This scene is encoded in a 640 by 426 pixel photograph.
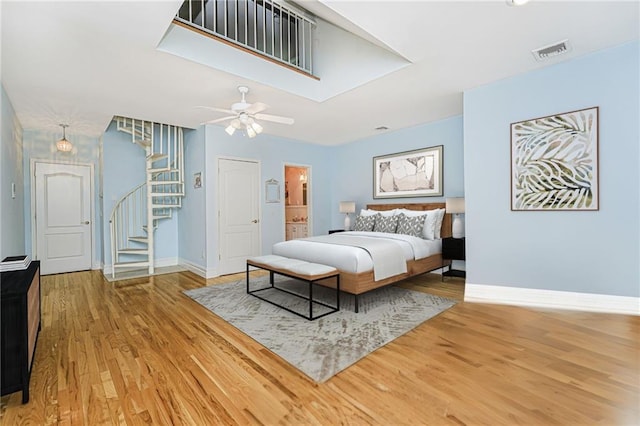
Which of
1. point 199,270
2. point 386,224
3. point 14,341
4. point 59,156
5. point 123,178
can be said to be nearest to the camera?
point 14,341

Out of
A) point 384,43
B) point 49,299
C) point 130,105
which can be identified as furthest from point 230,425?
point 130,105

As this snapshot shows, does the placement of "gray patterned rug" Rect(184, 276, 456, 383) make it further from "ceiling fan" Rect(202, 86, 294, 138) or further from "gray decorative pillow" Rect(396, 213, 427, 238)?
"ceiling fan" Rect(202, 86, 294, 138)

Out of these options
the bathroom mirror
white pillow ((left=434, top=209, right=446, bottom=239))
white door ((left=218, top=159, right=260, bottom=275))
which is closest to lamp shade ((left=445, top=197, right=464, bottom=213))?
white pillow ((left=434, top=209, right=446, bottom=239))

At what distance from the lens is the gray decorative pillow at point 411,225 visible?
4.62m

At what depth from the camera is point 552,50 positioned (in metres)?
2.88

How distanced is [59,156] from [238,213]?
341cm

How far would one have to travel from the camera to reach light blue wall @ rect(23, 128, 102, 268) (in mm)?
5210

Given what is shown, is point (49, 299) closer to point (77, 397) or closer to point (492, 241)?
point (77, 397)

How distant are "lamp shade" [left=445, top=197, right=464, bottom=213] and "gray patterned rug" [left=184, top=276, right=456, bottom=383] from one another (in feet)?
4.42

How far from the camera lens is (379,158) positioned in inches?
235

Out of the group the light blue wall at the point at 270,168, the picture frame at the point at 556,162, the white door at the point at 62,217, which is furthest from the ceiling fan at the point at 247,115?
the white door at the point at 62,217

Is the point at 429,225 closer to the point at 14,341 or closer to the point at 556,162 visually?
the point at 556,162

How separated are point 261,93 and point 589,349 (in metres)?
Result: 4.05

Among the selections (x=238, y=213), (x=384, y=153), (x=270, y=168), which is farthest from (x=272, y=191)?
(x=384, y=153)
